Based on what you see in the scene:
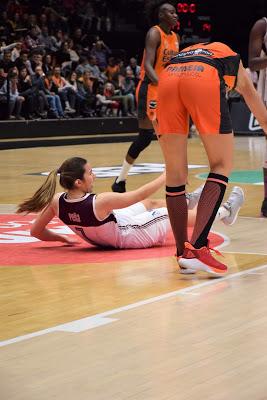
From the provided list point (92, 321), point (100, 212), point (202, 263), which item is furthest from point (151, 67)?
point (92, 321)

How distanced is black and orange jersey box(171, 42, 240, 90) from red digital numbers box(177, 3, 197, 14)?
710 inches

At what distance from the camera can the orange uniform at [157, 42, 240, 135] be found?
5340 mm

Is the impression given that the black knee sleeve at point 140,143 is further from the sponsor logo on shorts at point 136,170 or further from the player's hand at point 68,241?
the player's hand at point 68,241

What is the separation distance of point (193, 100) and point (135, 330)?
1.73 meters

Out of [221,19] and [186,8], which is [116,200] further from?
Answer: [221,19]

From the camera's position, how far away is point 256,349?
3.74m

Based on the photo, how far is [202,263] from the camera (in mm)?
5219

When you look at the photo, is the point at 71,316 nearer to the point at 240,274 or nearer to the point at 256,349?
the point at 256,349

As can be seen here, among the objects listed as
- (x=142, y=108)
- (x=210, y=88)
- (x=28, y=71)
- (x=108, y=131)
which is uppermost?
(x=210, y=88)

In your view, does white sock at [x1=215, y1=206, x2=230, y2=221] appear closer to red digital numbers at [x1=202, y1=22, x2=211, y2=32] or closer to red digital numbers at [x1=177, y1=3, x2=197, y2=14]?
red digital numbers at [x1=177, y1=3, x2=197, y2=14]

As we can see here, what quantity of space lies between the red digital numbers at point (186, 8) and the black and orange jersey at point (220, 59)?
1804 cm

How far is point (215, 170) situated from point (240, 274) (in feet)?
1.98

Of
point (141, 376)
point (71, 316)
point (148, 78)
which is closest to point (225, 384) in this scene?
point (141, 376)

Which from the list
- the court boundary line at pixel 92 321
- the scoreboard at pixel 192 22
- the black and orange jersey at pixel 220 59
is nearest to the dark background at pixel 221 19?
the scoreboard at pixel 192 22
